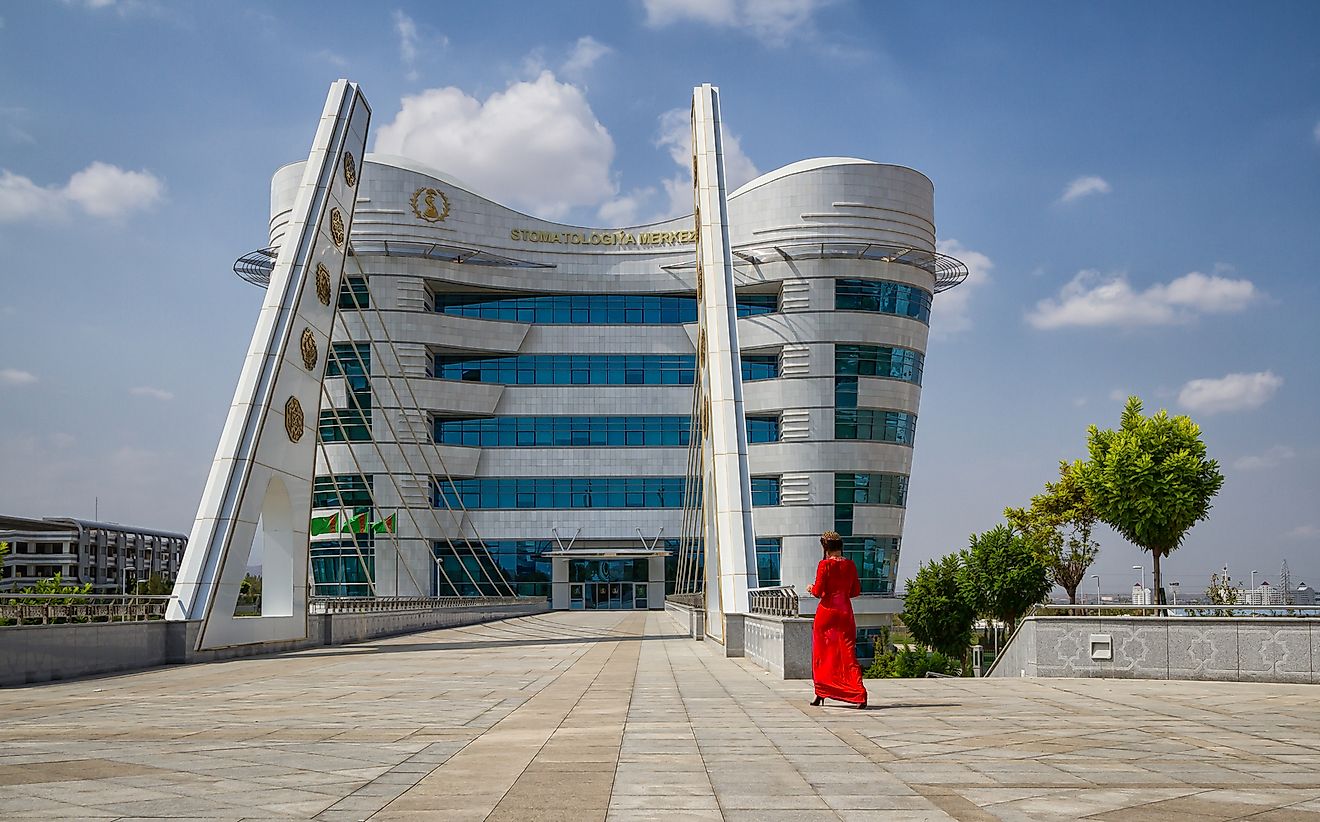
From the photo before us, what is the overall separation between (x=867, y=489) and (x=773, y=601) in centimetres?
5219

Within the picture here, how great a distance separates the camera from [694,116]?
128 feet

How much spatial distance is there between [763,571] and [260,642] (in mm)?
47733

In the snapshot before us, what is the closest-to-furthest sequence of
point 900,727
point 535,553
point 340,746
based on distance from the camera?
point 340,746 < point 900,727 < point 535,553

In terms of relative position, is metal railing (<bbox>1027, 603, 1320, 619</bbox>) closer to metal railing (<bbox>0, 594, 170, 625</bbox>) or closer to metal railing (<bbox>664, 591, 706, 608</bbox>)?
metal railing (<bbox>0, 594, 170, 625</bbox>)

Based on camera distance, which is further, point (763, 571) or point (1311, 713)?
point (763, 571)

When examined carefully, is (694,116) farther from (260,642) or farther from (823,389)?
(823,389)

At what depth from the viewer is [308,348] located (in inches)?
1257

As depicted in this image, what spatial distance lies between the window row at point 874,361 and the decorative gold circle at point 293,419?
46.3m

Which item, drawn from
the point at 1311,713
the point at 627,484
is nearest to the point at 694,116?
the point at 1311,713

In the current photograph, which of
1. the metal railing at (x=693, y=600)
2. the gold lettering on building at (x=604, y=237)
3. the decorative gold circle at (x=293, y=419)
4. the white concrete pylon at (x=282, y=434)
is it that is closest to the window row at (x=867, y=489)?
the metal railing at (x=693, y=600)

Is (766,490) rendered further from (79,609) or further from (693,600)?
(79,609)

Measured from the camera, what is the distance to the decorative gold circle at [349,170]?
116ft

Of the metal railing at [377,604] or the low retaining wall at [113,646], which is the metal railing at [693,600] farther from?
the low retaining wall at [113,646]

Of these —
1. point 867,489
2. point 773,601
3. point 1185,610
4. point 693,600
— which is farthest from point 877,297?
point 1185,610
